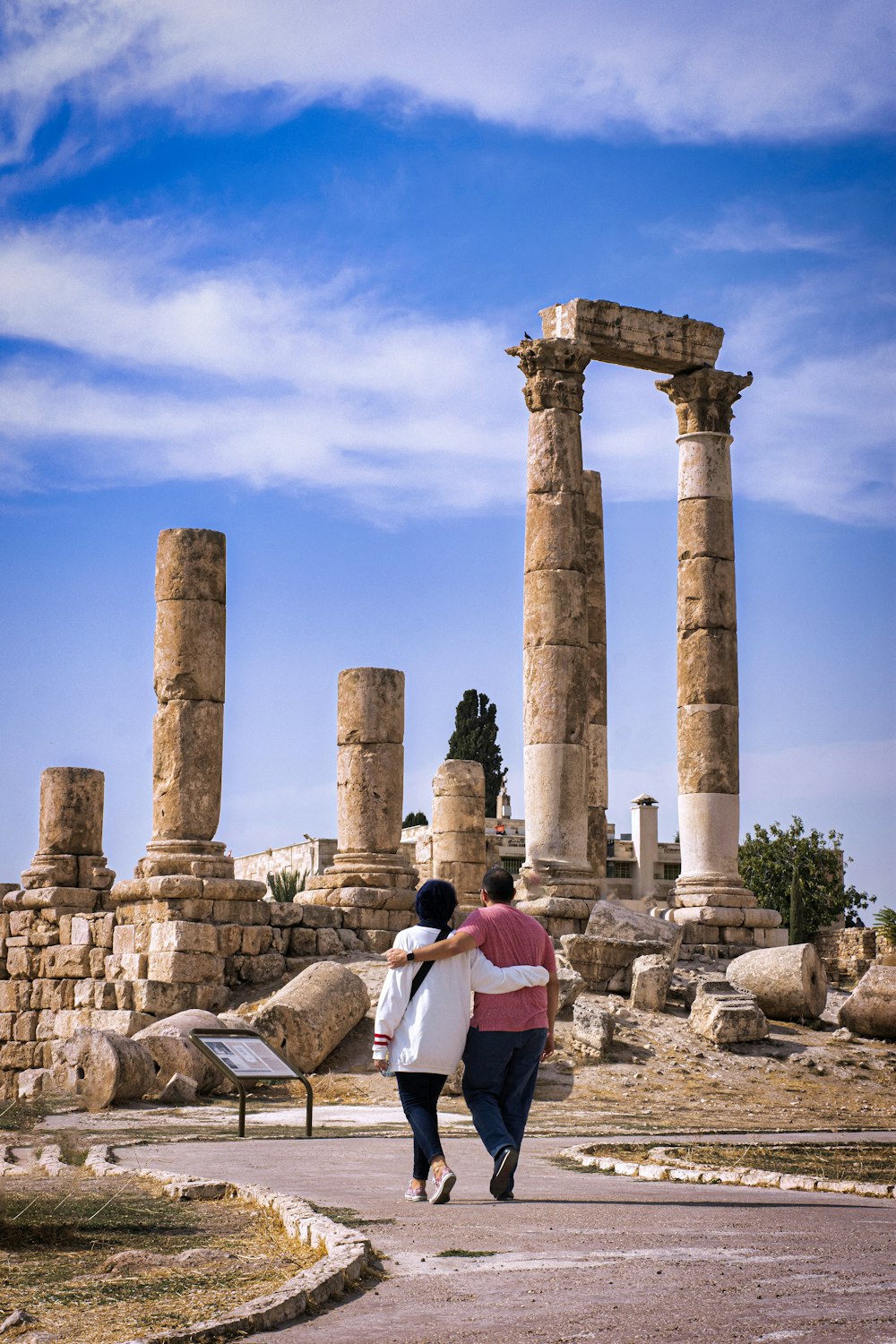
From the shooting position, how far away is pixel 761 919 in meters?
A: 24.0

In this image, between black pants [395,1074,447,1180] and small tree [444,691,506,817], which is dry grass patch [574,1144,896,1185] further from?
small tree [444,691,506,817]

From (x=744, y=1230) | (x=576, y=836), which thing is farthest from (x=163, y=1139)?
(x=576, y=836)

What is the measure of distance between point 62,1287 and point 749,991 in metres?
15.0

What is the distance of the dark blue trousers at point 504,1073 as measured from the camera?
835 centimetres

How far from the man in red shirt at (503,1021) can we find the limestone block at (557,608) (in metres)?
14.7

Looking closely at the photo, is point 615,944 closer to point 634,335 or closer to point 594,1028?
point 594,1028

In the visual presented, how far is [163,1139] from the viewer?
11.7 metres

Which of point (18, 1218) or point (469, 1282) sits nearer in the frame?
point (469, 1282)

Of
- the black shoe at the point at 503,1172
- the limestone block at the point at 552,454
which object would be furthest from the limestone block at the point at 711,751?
the black shoe at the point at 503,1172

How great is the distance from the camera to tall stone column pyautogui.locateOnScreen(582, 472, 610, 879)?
27672mm

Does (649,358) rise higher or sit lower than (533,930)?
higher

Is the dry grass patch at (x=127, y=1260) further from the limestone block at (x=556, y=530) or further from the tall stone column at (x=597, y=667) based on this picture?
the tall stone column at (x=597, y=667)

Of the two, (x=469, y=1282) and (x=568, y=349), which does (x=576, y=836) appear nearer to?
(x=568, y=349)

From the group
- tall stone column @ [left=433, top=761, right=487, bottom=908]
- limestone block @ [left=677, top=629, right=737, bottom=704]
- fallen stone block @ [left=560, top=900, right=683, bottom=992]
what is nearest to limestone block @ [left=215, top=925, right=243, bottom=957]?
fallen stone block @ [left=560, top=900, right=683, bottom=992]
